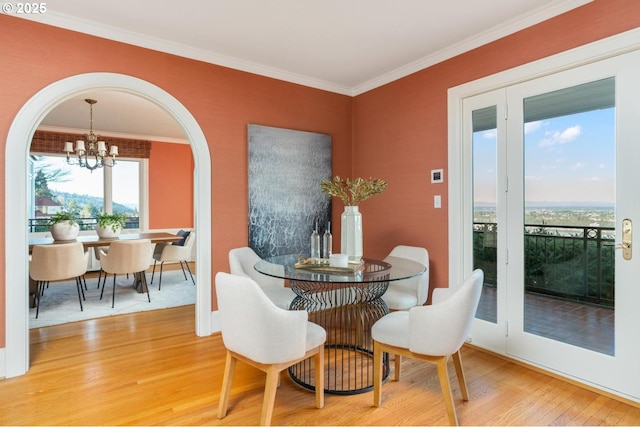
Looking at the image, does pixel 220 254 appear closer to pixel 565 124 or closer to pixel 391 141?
pixel 391 141

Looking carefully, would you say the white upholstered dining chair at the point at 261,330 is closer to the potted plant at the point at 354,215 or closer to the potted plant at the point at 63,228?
the potted plant at the point at 354,215

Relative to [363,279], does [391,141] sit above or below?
above

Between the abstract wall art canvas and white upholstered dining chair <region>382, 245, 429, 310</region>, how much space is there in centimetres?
108

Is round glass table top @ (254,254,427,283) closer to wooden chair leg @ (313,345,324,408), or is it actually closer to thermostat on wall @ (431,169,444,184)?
wooden chair leg @ (313,345,324,408)

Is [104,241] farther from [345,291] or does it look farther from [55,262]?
[345,291]

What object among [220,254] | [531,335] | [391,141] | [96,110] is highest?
[96,110]

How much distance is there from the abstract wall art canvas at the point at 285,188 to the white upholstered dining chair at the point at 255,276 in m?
0.37

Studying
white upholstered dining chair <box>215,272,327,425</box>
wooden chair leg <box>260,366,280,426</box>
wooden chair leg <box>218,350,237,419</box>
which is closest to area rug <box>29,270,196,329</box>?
wooden chair leg <box>218,350,237,419</box>

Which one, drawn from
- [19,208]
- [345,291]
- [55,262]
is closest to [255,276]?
[345,291]

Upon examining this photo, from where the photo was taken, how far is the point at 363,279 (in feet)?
6.98

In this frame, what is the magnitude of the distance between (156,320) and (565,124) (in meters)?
4.14

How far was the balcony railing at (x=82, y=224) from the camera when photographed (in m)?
6.27

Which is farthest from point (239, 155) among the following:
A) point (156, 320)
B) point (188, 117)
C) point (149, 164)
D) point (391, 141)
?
point (149, 164)

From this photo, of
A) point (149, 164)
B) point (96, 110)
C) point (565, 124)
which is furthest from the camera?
point (149, 164)
